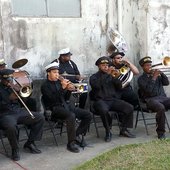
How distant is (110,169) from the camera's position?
5.53 metres

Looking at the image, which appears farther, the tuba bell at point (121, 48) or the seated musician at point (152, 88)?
the tuba bell at point (121, 48)

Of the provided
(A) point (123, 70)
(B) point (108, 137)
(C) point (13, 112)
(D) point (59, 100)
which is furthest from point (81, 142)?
(A) point (123, 70)

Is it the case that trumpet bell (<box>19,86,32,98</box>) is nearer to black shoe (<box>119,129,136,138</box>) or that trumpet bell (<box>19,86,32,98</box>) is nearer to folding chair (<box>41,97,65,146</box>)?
folding chair (<box>41,97,65,146</box>)

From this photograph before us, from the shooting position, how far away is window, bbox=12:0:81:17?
26.5 ft

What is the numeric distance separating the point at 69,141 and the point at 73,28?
3158 mm

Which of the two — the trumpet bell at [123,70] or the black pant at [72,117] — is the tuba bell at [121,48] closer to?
the trumpet bell at [123,70]

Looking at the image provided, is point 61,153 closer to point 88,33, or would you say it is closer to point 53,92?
point 53,92

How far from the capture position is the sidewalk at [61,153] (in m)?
5.78

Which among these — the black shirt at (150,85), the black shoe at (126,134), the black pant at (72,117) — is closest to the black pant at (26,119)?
the black pant at (72,117)

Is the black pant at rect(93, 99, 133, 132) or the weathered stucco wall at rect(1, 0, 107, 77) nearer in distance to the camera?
the black pant at rect(93, 99, 133, 132)

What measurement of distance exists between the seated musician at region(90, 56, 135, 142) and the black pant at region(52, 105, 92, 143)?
1.35 feet

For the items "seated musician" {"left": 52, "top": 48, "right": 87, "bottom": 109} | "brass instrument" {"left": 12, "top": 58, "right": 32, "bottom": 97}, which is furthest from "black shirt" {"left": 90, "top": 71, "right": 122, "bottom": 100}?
"brass instrument" {"left": 12, "top": 58, "right": 32, "bottom": 97}

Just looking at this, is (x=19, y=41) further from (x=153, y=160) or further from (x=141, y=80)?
(x=153, y=160)

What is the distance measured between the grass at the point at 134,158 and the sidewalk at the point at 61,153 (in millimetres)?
238
